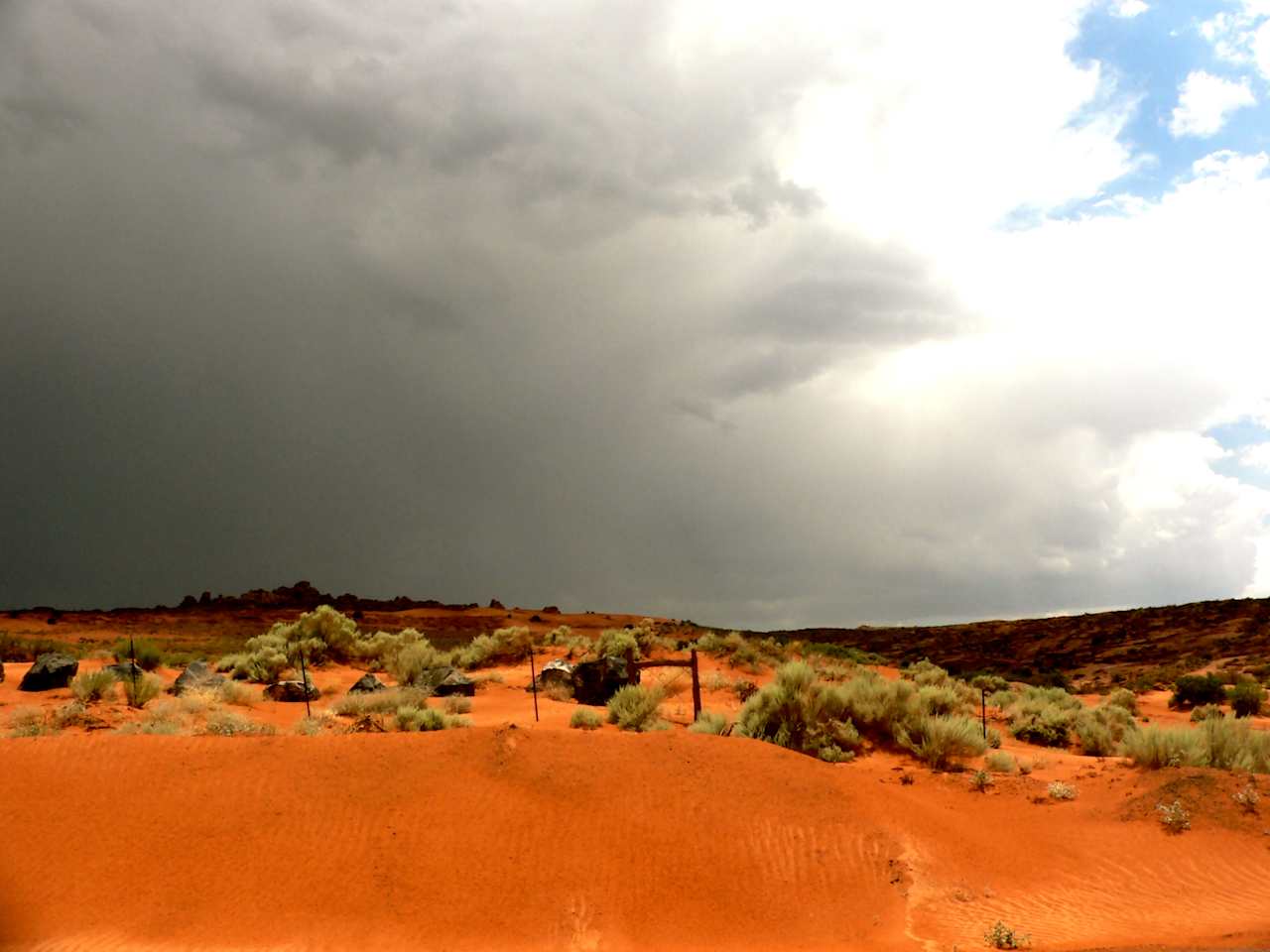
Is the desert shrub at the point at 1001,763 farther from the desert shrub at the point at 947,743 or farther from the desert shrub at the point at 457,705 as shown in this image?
the desert shrub at the point at 457,705

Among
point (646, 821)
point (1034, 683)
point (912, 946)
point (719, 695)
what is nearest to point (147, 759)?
point (646, 821)

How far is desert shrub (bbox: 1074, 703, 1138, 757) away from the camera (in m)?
21.3

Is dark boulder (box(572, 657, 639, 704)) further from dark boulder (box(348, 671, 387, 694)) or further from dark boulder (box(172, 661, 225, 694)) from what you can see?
dark boulder (box(172, 661, 225, 694))

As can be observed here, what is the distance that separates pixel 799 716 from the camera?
17.7 meters

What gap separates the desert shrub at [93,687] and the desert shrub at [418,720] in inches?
304

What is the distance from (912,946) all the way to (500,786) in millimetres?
6094

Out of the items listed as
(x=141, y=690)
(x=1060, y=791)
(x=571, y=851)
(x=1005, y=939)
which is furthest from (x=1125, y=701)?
(x=141, y=690)

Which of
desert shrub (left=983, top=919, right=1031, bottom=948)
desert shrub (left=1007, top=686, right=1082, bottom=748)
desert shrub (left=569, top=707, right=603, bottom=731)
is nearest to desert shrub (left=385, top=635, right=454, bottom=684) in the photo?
desert shrub (left=569, top=707, right=603, bottom=731)

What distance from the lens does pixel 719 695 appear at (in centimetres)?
2705

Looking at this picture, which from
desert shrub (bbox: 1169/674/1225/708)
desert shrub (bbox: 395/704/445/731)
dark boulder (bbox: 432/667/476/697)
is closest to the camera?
desert shrub (bbox: 395/704/445/731)

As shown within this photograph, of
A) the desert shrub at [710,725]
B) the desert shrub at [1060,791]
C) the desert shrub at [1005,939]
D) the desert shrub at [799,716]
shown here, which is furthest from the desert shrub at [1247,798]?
the desert shrub at [710,725]

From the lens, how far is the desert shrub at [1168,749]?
15.1 metres

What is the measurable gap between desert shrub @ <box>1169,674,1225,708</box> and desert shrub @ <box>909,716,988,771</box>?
19.8 metres

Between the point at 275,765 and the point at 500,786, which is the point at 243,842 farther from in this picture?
the point at 500,786
